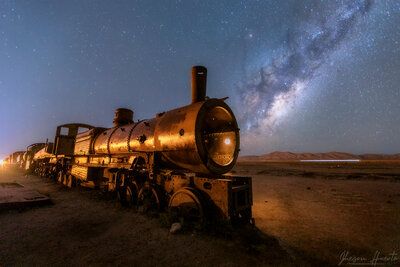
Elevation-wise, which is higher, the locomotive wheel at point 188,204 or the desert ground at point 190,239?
the locomotive wheel at point 188,204

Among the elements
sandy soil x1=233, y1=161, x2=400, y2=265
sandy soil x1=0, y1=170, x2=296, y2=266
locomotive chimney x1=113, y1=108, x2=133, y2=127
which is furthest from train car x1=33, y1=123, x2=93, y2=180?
sandy soil x1=233, y1=161, x2=400, y2=265

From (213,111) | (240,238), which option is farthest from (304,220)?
(213,111)

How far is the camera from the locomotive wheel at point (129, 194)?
643cm

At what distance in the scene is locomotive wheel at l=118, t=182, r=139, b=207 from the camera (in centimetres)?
643

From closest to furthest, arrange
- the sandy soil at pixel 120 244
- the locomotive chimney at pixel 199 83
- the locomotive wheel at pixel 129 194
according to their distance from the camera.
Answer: the sandy soil at pixel 120 244
the locomotive chimney at pixel 199 83
the locomotive wheel at pixel 129 194

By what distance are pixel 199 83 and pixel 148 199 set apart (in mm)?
3958

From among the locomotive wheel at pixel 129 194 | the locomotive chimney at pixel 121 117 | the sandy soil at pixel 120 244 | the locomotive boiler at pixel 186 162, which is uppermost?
the locomotive chimney at pixel 121 117

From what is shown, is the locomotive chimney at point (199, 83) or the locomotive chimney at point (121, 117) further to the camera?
the locomotive chimney at point (121, 117)

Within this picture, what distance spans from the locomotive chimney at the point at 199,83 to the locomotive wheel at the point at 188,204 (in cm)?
259

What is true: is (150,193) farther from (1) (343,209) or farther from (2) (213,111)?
(1) (343,209)

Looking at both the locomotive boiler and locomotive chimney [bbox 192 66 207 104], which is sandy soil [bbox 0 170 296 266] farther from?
locomotive chimney [bbox 192 66 207 104]

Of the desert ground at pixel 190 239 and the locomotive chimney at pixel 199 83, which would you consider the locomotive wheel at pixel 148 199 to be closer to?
the desert ground at pixel 190 239

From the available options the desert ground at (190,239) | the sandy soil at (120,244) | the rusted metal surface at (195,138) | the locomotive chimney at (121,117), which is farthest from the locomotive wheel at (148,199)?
the locomotive chimney at (121,117)

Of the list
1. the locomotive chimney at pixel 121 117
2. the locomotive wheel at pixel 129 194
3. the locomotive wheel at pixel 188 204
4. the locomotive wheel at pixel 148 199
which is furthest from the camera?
the locomotive chimney at pixel 121 117
